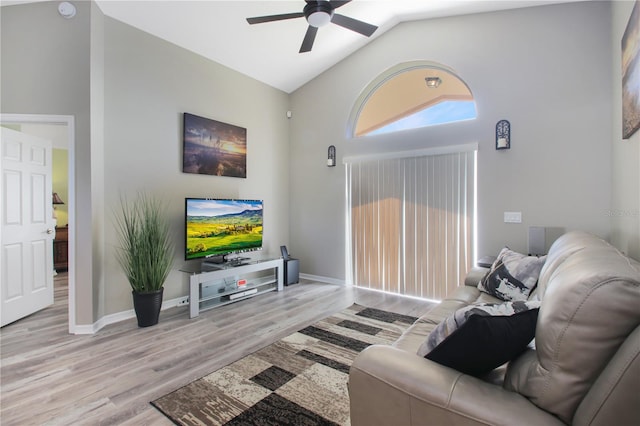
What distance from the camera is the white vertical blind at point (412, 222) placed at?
3705 mm

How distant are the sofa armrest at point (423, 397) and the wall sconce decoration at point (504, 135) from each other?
307 centimetres

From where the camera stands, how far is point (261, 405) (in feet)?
6.11

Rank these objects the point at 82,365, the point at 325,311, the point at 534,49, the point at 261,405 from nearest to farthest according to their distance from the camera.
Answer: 1. the point at 261,405
2. the point at 82,365
3. the point at 534,49
4. the point at 325,311

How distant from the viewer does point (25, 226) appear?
3307 millimetres

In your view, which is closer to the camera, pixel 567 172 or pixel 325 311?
pixel 567 172

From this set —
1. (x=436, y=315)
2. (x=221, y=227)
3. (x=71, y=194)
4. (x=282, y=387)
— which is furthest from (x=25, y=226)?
(x=436, y=315)

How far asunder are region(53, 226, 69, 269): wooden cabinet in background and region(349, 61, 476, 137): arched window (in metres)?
5.41

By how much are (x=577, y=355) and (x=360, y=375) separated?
69 cm

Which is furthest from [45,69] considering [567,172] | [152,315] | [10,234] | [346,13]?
[567,172]

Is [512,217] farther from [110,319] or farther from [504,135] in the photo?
[110,319]

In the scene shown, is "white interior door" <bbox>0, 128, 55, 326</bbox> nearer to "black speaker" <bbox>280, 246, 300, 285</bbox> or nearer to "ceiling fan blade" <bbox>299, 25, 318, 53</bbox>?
"black speaker" <bbox>280, 246, 300, 285</bbox>

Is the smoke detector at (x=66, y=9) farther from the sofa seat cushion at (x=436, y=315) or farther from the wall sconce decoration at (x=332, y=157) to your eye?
the sofa seat cushion at (x=436, y=315)

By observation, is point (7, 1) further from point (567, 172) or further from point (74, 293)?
point (567, 172)

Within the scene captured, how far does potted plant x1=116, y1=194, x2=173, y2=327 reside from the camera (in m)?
3.05
